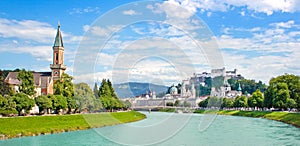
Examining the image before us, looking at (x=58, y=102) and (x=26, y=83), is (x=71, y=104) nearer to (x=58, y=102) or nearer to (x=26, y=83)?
Answer: (x=58, y=102)

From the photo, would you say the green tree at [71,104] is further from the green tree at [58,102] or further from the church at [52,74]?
the church at [52,74]

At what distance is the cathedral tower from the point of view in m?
68.4

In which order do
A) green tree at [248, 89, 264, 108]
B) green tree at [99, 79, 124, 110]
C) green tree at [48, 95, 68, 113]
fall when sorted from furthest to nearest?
1. green tree at [248, 89, 264, 108]
2. green tree at [99, 79, 124, 110]
3. green tree at [48, 95, 68, 113]

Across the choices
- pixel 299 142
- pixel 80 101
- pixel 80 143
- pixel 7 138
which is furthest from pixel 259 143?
pixel 80 101

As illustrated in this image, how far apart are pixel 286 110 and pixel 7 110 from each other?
43.7 m

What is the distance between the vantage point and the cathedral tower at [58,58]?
68.4 metres

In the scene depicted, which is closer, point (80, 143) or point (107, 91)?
point (80, 143)

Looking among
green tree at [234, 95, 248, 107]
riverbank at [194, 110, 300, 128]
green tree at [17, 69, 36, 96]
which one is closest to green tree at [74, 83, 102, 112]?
green tree at [17, 69, 36, 96]

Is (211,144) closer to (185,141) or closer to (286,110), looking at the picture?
(185,141)

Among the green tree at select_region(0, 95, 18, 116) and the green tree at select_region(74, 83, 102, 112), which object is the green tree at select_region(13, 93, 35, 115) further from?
the green tree at select_region(74, 83, 102, 112)

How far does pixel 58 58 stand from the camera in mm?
69938

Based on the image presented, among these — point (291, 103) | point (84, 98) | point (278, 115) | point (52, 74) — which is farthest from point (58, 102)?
point (291, 103)

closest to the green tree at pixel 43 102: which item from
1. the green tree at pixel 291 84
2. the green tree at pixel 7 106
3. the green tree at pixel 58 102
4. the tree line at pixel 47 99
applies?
the tree line at pixel 47 99

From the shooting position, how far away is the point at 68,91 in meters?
51.0
